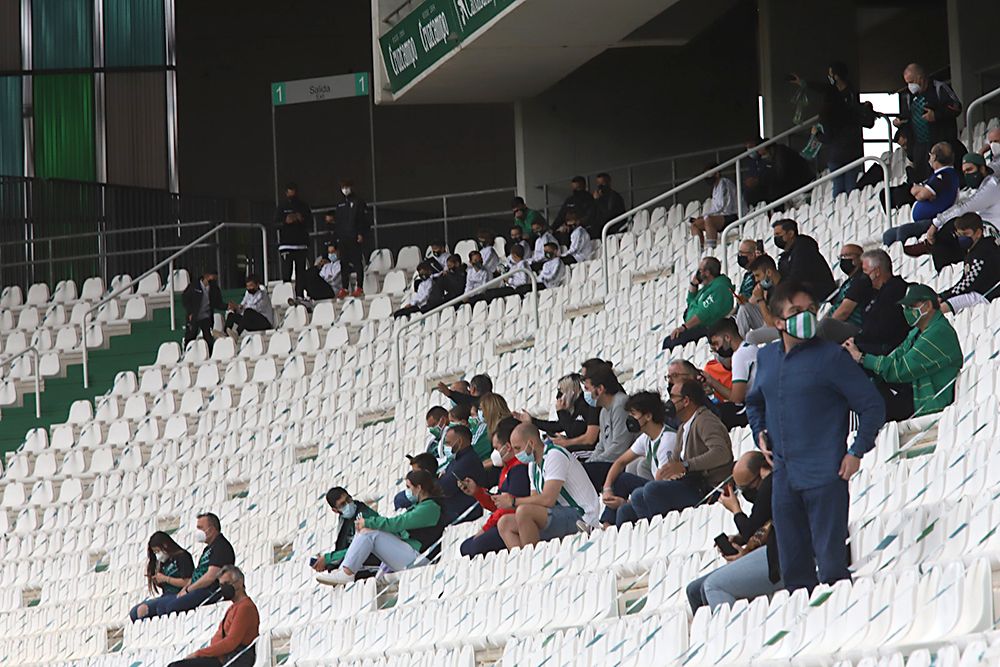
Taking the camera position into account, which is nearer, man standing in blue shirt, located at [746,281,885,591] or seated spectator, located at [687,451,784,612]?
man standing in blue shirt, located at [746,281,885,591]

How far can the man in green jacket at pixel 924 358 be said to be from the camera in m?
6.64

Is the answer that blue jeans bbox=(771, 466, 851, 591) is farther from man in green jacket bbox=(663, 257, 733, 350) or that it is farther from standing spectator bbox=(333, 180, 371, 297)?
standing spectator bbox=(333, 180, 371, 297)

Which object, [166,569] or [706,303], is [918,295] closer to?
[706,303]

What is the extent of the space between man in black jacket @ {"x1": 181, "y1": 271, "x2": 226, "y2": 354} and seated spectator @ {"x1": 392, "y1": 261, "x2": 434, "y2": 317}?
71.6 inches

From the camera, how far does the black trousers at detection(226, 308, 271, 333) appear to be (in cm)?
1534

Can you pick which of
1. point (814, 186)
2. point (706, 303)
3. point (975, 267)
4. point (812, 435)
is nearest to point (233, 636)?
point (706, 303)

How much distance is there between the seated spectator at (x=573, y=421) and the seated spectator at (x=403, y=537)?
587mm

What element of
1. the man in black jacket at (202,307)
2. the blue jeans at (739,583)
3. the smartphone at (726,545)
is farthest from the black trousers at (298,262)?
the blue jeans at (739,583)

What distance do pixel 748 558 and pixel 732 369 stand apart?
2369 millimetres

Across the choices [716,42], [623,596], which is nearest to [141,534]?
[623,596]

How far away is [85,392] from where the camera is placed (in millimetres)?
15672

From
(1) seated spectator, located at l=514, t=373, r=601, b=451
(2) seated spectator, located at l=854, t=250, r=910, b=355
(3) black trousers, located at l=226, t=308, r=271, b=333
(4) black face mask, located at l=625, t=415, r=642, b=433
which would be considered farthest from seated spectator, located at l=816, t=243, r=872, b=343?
(3) black trousers, located at l=226, t=308, r=271, b=333

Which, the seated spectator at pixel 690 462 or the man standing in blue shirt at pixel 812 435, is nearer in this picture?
the man standing in blue shirt at pixel 812 435

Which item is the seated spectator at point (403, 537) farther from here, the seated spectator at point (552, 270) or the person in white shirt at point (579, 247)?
the person in white shirt at point (579, 247)
